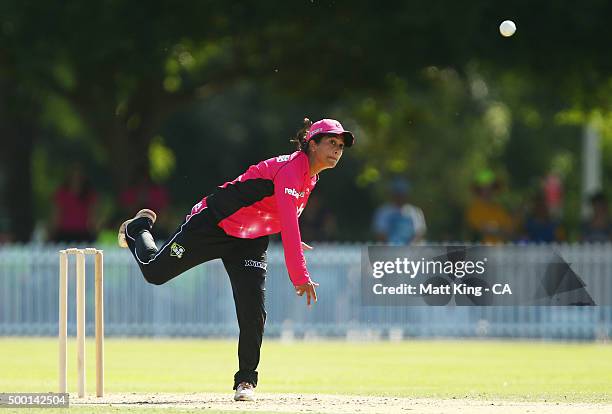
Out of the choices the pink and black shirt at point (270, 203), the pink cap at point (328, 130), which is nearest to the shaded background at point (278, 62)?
the pink cap at point (328, 130)

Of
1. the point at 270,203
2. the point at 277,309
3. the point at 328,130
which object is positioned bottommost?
the point at 277,309

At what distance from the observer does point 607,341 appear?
61.7ft

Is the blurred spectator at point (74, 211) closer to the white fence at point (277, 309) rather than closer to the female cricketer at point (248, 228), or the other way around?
the white fence at point (277, 309)

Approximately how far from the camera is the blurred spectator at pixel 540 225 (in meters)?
19.9

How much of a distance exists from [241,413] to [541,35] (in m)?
11.5

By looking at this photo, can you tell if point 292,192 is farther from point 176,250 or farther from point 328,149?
point 176,250

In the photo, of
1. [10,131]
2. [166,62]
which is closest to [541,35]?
[166,62]

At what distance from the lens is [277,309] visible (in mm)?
19188

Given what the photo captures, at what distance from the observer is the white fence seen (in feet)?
62.2

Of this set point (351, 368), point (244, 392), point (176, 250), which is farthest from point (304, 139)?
point (351, 368)

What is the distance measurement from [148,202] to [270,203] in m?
10.7

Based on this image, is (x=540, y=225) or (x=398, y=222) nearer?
(x=540, y=225)

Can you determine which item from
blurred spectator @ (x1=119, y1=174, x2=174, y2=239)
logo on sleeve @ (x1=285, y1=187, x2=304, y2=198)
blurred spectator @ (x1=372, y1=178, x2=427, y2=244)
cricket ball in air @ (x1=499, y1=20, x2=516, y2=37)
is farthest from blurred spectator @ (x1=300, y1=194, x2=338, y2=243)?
logo on sleeve @ (x1=285, y1=187, x2=304, y2=198)

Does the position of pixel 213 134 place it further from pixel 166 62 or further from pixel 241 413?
pixel 241 413
